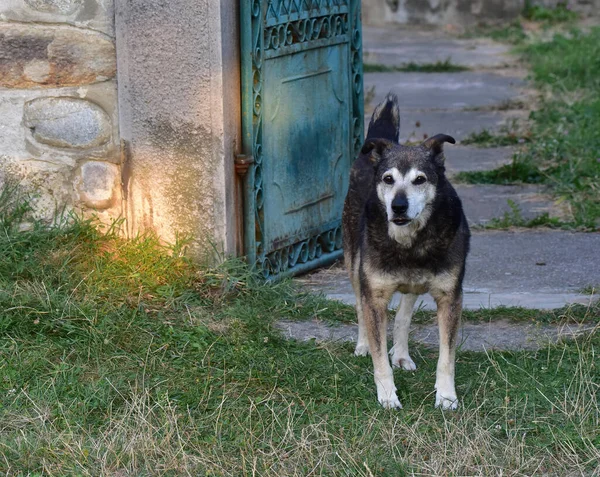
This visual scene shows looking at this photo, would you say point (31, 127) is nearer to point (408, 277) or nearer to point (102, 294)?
point (102, 294)

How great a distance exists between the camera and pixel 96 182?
5.77 m

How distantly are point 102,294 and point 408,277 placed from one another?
1.66 metres

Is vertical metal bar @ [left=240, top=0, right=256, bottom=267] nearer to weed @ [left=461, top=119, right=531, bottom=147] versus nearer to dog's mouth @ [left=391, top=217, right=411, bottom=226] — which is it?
dog's mouth @ [left=391, top=217, right=411, bottom=226]

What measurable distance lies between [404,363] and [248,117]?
1.65 meters

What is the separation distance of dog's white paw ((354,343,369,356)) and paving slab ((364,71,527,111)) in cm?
678

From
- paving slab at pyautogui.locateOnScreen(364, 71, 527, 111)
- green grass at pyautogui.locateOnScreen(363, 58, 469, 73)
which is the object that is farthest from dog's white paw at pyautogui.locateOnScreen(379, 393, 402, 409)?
green grass at pyautogui.locateOnScreen(363, 58, 469, 73)

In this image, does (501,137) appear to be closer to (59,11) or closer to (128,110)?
(128,110)

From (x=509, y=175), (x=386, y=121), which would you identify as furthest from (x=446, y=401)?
(x=509, y=175)

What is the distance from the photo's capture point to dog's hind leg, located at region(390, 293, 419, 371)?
5.05m

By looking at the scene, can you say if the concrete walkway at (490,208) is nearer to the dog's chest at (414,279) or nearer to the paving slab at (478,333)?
the paving slab at (478,333)

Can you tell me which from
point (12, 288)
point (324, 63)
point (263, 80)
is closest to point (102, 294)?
point (12, 288)

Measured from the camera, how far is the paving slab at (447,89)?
12203 millimetres

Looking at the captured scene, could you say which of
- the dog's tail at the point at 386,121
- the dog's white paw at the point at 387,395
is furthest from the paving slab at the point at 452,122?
the dog's white paw at the point at 387,395

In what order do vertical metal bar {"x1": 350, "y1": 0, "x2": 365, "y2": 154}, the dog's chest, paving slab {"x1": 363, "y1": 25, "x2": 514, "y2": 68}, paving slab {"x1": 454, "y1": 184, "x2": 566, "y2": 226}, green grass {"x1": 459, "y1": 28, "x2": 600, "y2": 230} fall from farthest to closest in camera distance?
paving slab {"x1": 363, "y1": 25, "x2": 514, "y2": 68} < green grass {"x1": 459, "y1": 28, "x2": 600, "y2": 230} < paving slab {"x1": 454, "y1": 184, "x2": 566, "y2": 226} < vertical metal bar {"x1": 350, "y1": 0, "x2": 365, "y2": 154} < the dog's chest
